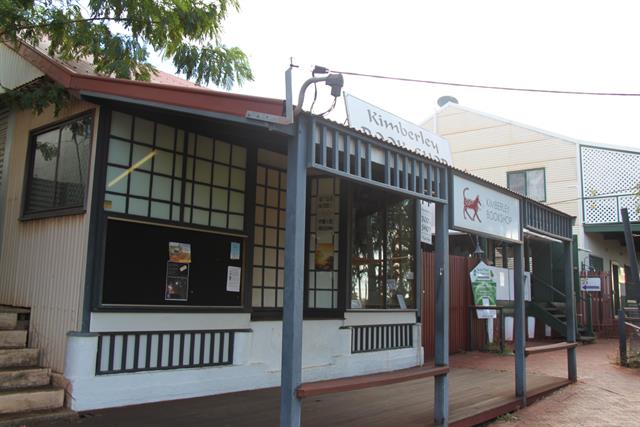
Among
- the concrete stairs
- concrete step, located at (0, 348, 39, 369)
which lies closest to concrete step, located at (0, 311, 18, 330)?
the concrete stairs

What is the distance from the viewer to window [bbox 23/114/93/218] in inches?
253

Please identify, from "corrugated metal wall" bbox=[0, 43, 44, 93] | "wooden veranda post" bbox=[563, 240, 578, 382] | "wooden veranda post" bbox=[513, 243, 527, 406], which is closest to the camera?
"corrugated metal wall" bbox=[0, 43, 44, 93]

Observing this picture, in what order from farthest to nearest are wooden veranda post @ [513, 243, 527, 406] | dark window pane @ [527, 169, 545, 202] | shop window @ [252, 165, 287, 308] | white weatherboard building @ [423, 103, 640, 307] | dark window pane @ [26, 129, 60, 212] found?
1. dark window pane @ [527, 169, 545, 202]
2. white weatherboard building @ [423, 103, 640, 307]
3. shop window @ [252, 165, 287, 308]
4. wooden veranda post @ [513, 243, 527, 406]
5. dark window pane @ [26, 129, 60, 212]

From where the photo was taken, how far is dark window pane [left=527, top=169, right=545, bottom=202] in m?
22.1

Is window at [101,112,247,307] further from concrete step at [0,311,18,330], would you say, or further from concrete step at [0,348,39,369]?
concrete step at [0,311,18,330]

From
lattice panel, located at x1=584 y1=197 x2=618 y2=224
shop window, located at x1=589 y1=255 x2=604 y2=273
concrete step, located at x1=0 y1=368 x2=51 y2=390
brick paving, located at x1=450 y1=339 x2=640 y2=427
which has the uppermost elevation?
lattice panel, located at x1=584 y1=197 x2=618 y2=224

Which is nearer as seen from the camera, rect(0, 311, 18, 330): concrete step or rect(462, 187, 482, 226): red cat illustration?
rect(0, 311, 18, 330): concrete step

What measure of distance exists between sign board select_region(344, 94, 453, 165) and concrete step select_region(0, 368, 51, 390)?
5.37 metres

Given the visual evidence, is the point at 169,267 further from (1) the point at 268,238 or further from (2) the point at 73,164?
(1) the point at 268,238

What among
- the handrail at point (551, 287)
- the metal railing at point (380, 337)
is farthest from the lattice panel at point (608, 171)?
the metal railing at point (380, 337)

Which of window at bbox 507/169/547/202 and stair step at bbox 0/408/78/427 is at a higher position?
window at bbox 507/169/547/202

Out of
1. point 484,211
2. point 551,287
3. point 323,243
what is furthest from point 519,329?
point 551,287

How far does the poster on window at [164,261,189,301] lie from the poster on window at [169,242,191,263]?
5 cm

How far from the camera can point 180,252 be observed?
6.87 metres
